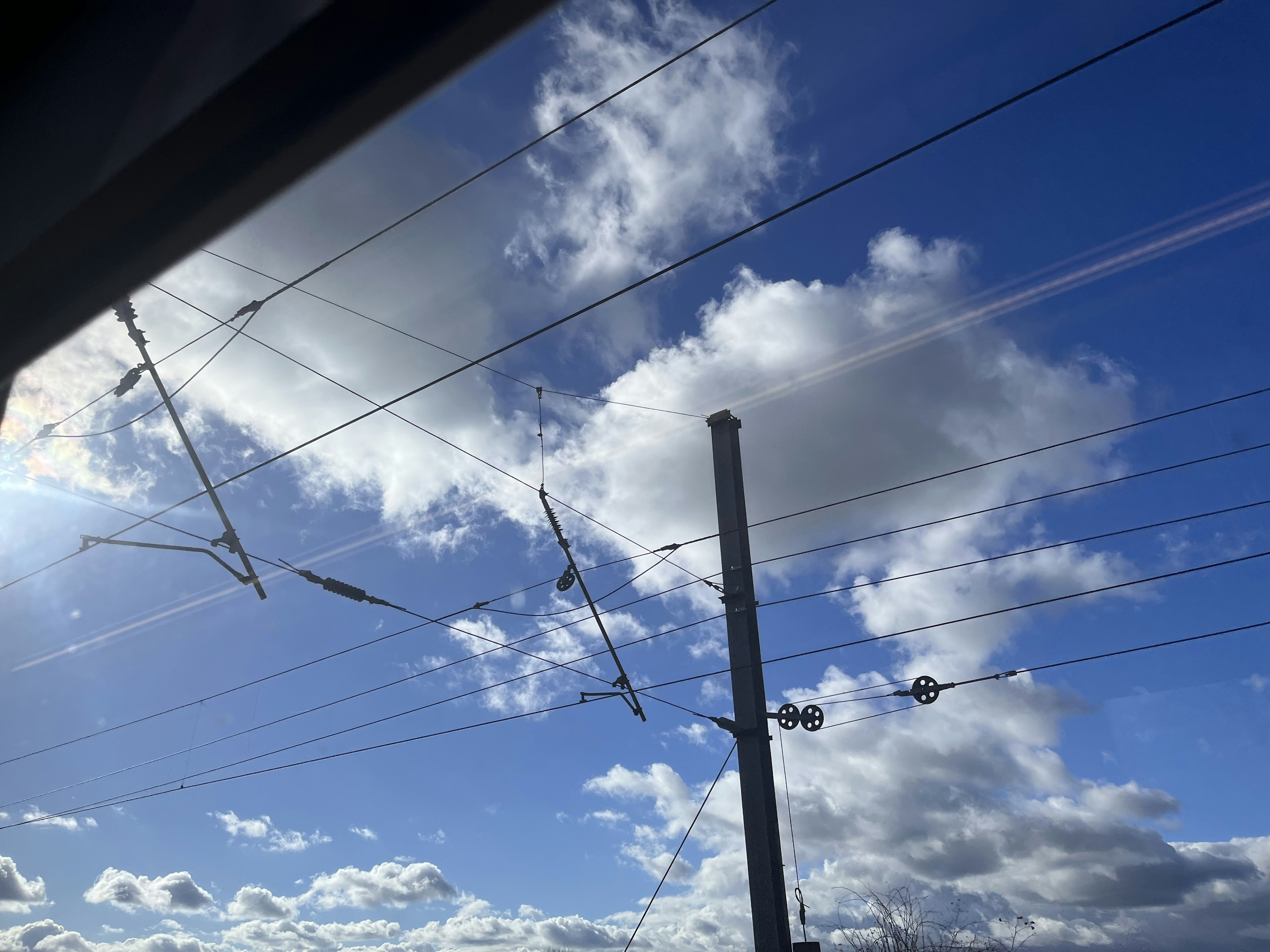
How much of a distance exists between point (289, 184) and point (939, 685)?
395 inches

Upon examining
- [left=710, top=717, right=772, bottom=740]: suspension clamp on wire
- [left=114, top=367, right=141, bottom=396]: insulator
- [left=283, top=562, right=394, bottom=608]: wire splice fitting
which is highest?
[left=114, top=367, right=141, bottom=396]: insulator

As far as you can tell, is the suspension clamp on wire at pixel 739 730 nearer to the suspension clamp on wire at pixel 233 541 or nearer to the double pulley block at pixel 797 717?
the double pulley block at pixel 797 717

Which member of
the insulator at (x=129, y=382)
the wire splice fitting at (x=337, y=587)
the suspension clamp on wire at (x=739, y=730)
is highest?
the insulator at (x=129, y=382)

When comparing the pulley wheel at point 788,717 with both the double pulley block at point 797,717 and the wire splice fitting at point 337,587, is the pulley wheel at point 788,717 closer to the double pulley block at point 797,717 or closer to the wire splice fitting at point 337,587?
the double pulley block at point 797,717

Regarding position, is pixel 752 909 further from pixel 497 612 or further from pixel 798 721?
pixel 497 612

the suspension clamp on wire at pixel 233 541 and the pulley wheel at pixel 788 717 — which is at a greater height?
the suspension clamp on wire at pixel 233 541

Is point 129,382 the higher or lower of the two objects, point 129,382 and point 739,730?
the higher

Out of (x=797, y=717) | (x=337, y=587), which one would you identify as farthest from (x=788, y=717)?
(x=337, y=587)

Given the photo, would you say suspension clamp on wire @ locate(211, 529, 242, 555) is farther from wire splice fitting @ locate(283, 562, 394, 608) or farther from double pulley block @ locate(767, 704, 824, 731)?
double pulley block @ locate(767, 704, 824, 731)

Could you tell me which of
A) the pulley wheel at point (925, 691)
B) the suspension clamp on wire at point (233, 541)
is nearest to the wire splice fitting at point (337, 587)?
the suspension clamp on wire at point (233, 541)

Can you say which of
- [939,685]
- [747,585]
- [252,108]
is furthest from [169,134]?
[939,685]

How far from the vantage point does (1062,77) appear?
555cm

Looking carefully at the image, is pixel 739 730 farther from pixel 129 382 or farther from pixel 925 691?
pixel 129 382

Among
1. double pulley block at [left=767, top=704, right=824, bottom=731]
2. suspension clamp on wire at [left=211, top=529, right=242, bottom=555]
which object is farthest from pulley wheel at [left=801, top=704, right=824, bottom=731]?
suspension clamp on wire at [left=211, top=529, right=242, bottom=555]
